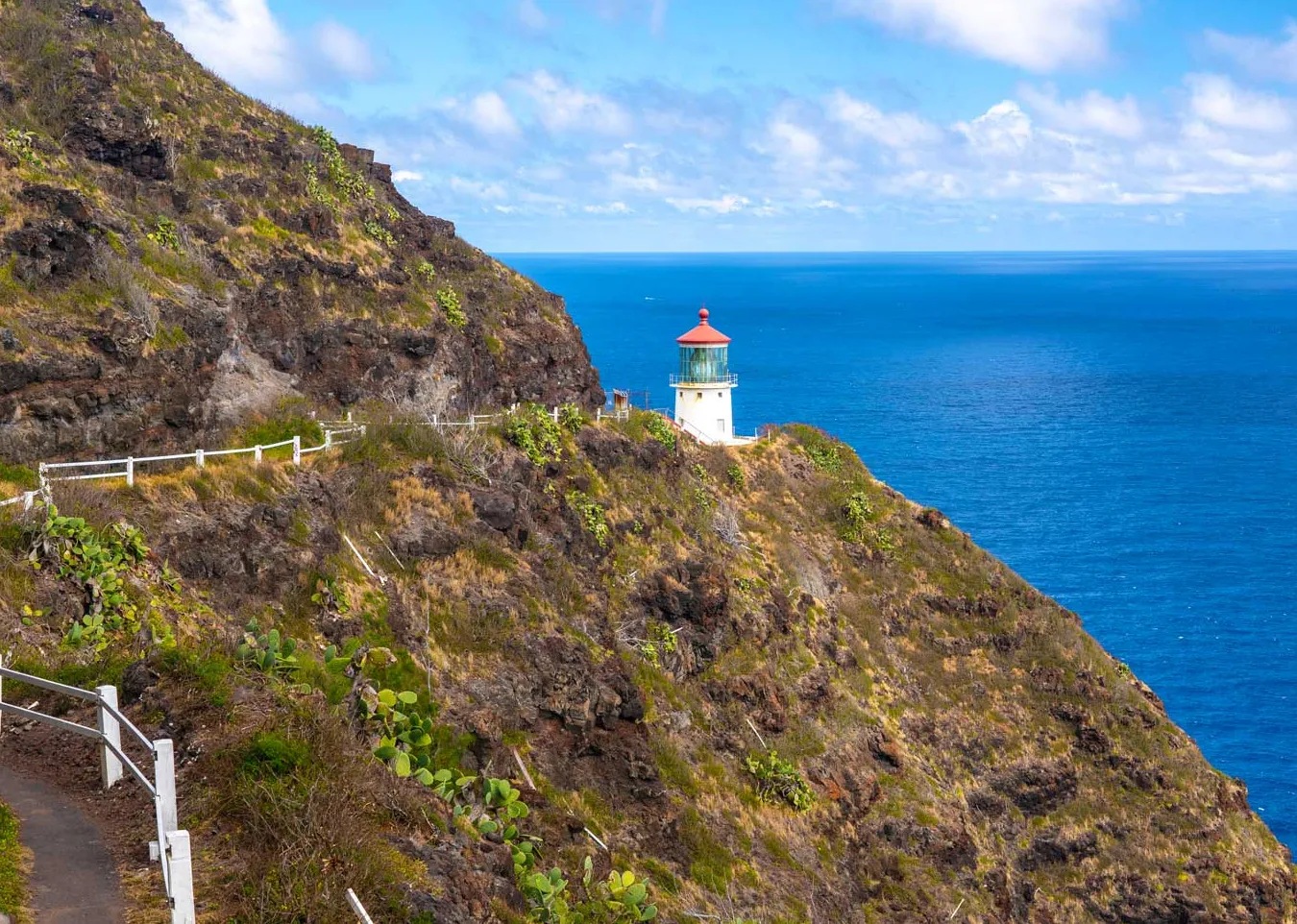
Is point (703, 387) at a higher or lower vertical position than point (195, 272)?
lower

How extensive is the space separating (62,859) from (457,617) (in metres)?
20.8

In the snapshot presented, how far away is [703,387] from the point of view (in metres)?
67.5

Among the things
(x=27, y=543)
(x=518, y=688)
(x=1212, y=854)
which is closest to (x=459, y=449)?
(x=518, y=688)

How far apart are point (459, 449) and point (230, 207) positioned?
13.3 metres

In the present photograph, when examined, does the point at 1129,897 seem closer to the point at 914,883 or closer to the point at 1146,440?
the point at 914,883

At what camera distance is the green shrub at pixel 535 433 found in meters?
42.0

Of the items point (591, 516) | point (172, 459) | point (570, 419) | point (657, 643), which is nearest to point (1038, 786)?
point (657, 643)

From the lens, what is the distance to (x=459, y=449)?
38500 millimetres

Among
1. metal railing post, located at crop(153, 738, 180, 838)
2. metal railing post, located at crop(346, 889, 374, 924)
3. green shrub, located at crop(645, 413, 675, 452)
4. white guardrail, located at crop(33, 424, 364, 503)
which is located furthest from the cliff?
metal railing post, located at crop(153, 738, 180, 838)

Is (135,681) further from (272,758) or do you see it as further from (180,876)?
(180,876)

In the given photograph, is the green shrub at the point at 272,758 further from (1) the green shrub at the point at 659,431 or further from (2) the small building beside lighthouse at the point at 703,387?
(2) the small building beside lighthouse at the point at 703,387

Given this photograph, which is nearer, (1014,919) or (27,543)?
(27,543)

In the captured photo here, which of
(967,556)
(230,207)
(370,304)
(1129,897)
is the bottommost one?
(1129,897)

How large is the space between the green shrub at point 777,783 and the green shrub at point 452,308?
20.2 m
